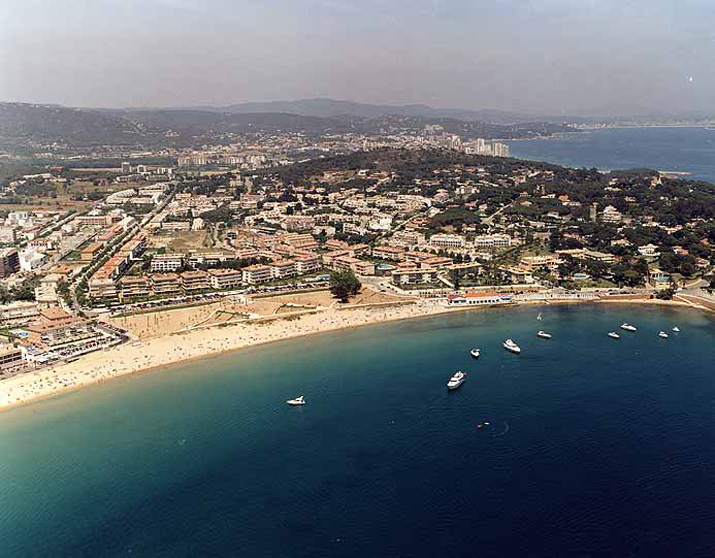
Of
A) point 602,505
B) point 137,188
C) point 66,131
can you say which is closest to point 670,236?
point 602,505

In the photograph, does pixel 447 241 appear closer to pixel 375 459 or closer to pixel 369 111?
pixel 375 459

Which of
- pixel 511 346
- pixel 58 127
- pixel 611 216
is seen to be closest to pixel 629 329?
pixel 511 346

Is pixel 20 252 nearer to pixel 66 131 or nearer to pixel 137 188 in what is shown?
pixel 137 188

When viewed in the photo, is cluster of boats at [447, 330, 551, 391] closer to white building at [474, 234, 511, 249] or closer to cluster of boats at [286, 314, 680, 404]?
cluster of boats at [286, 314, 680, 404]

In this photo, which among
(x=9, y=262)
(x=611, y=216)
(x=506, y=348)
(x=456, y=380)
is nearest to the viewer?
(x=456, y=380)


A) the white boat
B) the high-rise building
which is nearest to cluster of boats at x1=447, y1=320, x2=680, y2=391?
the white boat

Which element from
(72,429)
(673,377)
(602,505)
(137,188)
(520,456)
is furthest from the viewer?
(137,188)
